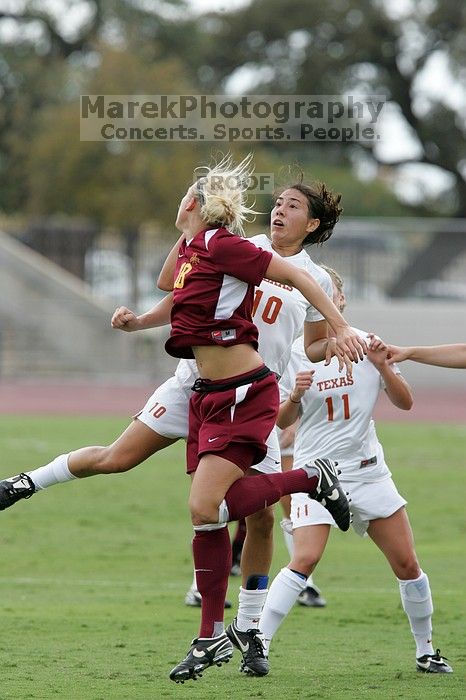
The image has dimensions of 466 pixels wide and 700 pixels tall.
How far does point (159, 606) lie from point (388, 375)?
2.76 m

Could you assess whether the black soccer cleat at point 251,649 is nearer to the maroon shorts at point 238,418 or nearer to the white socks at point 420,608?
the white socks at point 420,608

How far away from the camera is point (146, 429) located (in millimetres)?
6379

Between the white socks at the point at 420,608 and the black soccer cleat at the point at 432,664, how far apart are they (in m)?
0.03

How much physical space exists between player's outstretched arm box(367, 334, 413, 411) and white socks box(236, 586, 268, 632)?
46.1 inches

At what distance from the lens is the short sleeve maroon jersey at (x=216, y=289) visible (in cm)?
586

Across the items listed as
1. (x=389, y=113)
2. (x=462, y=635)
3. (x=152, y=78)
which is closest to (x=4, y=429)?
(x=462, y=635)

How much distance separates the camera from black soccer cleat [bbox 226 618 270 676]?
6285 mm

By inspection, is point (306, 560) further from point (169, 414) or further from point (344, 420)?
point (169, 414)

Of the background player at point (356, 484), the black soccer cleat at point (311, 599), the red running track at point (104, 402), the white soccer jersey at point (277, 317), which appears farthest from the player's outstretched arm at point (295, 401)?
the red running track at point (104, 402)

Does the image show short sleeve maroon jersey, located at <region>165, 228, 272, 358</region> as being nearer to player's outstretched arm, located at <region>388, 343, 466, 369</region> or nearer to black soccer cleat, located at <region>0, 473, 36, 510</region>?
player's outstretched arm, located at <region>388, 343, 466, 369</region>

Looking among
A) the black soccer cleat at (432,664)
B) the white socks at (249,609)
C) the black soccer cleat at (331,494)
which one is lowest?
the black soccer cleat at (432,664)

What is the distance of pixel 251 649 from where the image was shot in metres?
6.36

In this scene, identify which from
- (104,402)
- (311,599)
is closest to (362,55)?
(104,402)

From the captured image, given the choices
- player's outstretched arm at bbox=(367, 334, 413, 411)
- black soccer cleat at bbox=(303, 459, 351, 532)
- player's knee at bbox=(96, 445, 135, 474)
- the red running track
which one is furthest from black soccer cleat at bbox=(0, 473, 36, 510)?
the red running track
